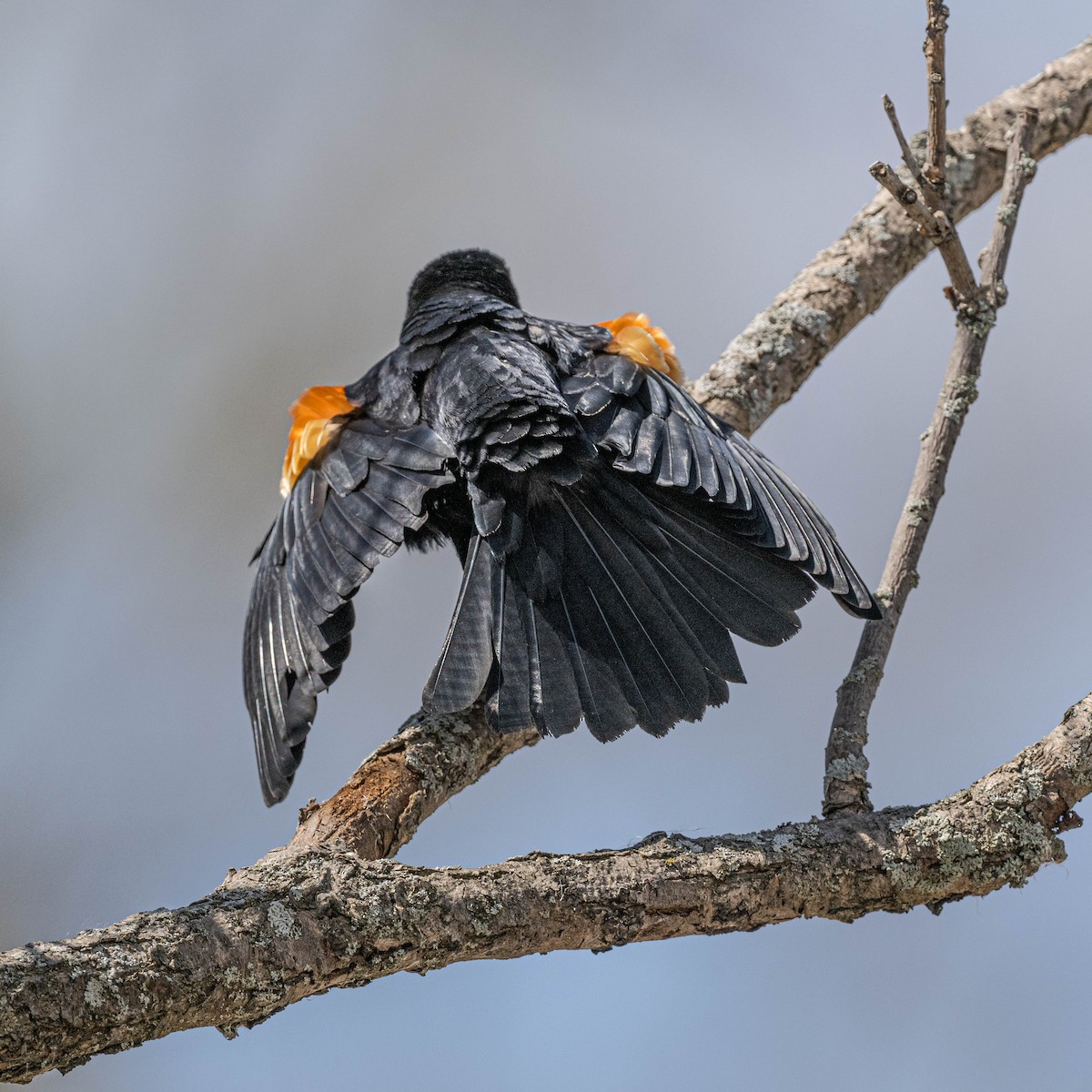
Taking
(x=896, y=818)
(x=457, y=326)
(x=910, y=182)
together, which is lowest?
(x=896, y=818)

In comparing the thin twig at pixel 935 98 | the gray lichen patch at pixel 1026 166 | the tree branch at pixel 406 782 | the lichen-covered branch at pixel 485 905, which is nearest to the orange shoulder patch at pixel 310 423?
the tree branch at pixel 406 782

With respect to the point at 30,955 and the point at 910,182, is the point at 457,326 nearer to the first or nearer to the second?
the point at 910,182

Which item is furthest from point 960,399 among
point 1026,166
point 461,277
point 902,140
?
point 461,277

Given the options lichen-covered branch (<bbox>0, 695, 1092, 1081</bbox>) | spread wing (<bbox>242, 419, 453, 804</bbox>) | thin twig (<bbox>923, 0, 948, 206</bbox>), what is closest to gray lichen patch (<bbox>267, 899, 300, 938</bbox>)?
lichen-covered branch (<bbox>0, 695, 1092, 1081</bbox>)

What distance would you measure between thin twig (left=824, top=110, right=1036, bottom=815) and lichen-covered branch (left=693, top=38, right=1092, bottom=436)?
52cm

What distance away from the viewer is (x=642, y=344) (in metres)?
3.17

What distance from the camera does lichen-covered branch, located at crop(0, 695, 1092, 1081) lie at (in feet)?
4.85

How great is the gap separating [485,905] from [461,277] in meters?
2.63

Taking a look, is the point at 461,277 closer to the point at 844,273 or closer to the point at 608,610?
the point at 844,273

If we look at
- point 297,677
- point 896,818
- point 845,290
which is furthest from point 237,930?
point 845,290

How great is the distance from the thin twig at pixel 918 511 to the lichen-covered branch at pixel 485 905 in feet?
0.51

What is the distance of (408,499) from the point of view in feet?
8.71

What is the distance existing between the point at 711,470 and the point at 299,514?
3.34 feet

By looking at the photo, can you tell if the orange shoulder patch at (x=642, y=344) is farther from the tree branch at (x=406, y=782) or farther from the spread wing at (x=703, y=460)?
the tree branch at (x=406, y=782)
